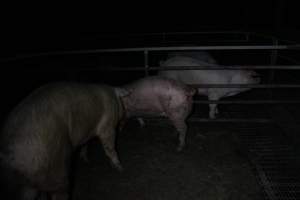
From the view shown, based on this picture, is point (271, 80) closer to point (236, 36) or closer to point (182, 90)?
point (182, 90)

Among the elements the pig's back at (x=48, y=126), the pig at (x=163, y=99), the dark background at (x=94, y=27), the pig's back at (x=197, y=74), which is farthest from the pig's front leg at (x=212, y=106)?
the pig's back at (x=48, y=126)

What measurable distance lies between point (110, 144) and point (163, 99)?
93 cm

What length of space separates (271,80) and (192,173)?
9.07ft

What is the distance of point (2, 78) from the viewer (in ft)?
13.1

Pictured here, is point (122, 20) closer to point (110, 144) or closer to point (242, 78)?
point (242, 78)

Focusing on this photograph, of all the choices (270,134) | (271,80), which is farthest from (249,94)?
(270,134)

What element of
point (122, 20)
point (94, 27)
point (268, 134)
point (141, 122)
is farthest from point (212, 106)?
point (122, 20)

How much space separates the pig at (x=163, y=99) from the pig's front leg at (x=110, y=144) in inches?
27.4

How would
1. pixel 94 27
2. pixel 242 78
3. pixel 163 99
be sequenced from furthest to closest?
1. pixel 94 27
2. pixel 242 78
3. pixel 163 99

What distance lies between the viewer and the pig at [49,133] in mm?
1941

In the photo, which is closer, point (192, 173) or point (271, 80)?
point (192, 173)

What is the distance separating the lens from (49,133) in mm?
2125

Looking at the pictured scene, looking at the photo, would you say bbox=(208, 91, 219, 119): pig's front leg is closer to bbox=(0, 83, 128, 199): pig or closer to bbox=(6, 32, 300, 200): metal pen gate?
bbox=(6, 32, 300, 200): metal pen gate

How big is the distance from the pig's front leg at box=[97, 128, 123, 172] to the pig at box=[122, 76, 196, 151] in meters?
0.70
